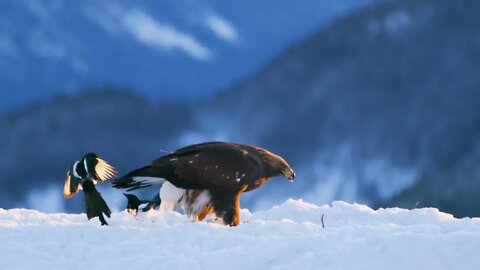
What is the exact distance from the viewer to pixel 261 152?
471 inches

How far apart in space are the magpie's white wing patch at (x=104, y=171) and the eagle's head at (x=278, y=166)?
2038 mm

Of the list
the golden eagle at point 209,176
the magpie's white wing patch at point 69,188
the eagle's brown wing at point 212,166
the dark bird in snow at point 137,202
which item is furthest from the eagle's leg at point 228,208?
the magpie's white wing patch at point 69,188

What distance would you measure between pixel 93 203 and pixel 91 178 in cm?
36

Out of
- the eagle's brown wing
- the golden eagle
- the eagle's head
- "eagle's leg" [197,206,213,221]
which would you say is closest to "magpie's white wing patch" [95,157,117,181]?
the golden eagle

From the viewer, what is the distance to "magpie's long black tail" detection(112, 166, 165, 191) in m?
11.6

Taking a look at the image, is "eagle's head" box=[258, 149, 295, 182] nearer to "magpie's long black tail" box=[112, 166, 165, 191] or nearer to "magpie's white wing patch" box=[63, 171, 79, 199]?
"magpie's long black tail" box=[112, 166, 165, 191]

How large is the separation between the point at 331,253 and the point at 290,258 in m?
0.40

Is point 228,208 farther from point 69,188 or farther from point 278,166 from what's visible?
point 69,188

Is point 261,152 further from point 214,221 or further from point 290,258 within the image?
point 290,258

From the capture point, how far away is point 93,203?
1229 centimetres

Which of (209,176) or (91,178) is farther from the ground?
(91,178)

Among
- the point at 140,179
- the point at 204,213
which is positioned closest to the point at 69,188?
the point at 140,179

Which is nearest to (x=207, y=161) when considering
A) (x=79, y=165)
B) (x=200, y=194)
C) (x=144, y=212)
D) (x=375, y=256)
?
(x=200, y=194)

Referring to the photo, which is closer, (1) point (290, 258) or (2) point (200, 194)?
(1) point (290, 258)
